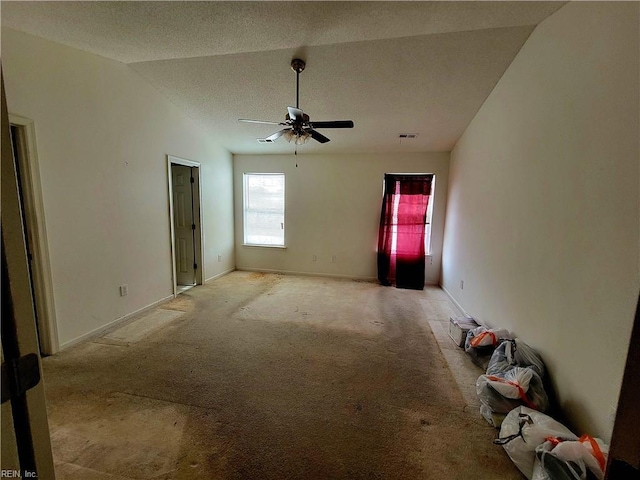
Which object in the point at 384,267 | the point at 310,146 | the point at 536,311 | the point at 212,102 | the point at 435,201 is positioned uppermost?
the point at 212,102

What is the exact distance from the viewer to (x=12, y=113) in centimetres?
216

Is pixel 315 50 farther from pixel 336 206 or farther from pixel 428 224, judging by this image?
pixel 428 224

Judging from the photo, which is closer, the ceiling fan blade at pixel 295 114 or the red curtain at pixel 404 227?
the ceiling fan blade at pixel 295 114

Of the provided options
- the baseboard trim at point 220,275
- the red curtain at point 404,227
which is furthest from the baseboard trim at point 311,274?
the red curtain at point 404,227

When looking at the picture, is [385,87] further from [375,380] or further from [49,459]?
[49,459]

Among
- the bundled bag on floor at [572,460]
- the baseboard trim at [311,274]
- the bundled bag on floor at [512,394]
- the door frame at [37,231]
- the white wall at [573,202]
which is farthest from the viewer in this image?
the baseboard trim at [311,274]

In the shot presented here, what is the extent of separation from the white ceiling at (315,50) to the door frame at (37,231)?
84cm

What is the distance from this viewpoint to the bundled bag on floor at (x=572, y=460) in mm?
1229

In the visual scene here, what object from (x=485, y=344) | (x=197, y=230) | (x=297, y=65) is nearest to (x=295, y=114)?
(x=297, y=65)

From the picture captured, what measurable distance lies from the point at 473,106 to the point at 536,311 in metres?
2.47

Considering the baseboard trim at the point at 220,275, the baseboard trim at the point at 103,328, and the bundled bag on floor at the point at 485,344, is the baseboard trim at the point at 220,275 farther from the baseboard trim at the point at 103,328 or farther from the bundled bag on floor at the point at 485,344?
the bundled bag on floor at the point at 485,344

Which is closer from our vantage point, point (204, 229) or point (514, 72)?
point (514, 72)

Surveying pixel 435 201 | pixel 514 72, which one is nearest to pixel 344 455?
pixel 514 72

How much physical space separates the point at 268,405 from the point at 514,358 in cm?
180
